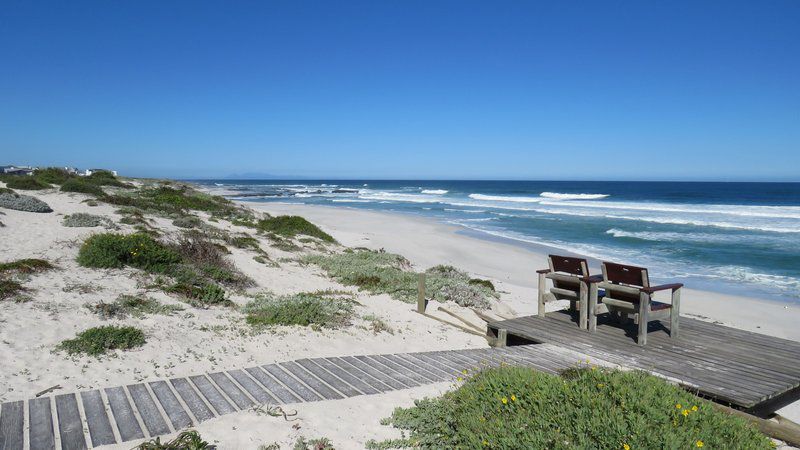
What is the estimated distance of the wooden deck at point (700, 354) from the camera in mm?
6020

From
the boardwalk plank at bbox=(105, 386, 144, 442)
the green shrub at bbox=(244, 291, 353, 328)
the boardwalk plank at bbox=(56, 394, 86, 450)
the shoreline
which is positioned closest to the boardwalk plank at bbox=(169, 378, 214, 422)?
the boardwalk plank at bbox=(105, 386, 144, 442)

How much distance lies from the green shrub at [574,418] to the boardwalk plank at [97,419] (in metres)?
2.37

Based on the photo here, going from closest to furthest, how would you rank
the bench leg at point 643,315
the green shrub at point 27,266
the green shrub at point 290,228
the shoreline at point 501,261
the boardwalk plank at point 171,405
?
the boardwalk plank at point 171,405
the bench leg at point 643,315
the green shrub at point 27,266
the shoreline at point 501,261
the green shrub at point 290,228

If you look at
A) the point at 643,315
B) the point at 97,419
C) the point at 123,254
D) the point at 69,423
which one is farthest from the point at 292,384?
the point at 123,254

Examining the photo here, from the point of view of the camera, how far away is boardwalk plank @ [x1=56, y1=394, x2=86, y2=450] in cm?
435

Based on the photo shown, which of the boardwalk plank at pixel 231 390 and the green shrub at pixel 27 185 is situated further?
the green shrub at pixel 27 185

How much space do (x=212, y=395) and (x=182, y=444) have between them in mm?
1309

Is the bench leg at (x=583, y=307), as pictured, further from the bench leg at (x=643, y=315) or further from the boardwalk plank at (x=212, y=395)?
the boardwalk plank at (x=212, y=395)

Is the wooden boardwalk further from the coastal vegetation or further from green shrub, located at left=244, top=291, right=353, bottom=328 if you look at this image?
the coastal vegetation

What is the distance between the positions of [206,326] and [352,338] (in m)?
2.41

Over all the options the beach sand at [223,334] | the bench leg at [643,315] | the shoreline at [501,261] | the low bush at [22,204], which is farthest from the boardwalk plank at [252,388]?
the low bush at [22,204]

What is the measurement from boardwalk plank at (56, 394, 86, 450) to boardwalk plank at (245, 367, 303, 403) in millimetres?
1845

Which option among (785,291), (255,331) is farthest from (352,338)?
(785,291)

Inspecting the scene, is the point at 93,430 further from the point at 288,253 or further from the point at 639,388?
the point at 288,253
